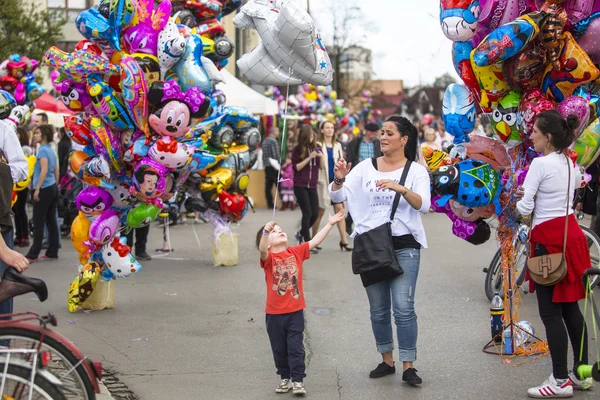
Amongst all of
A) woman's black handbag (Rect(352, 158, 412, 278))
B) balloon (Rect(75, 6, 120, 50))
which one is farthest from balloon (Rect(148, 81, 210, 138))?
woman's black handbag (Rect(352, 158, 412, 278))

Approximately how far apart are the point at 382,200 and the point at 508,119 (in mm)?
1398

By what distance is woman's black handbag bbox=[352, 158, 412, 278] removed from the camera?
5895 mm

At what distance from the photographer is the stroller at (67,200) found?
575 inches

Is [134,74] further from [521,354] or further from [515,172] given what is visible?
[521,354]

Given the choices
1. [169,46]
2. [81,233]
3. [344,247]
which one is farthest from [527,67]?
[344,247]

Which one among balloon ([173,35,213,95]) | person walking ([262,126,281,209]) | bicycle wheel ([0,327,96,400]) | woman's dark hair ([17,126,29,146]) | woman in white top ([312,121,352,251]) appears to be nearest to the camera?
bicycle wheel ([0,327,96,400])

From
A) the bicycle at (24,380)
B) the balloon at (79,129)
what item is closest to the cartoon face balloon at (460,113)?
the balloon at (79,129)

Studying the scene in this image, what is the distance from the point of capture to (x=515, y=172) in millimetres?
6816

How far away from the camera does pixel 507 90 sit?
6809 mm

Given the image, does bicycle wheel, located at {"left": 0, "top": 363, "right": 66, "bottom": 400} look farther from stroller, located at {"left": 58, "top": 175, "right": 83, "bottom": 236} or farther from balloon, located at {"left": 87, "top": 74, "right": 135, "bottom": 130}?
stroller, located at {"left": 58, "top": 175, "right": 83, "bottom": 236}

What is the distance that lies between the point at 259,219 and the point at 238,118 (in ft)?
24.6

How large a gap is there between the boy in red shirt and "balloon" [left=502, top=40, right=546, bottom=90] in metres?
1.96

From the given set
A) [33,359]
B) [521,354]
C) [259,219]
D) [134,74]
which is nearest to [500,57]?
[521,354]

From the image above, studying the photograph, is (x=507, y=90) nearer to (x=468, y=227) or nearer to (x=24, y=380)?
(x=468, y=227)
